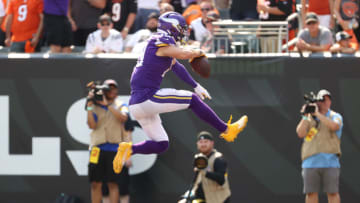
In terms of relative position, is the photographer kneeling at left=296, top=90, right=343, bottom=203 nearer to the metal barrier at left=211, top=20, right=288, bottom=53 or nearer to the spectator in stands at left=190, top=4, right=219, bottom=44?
the metal barrier at left=211, top=20, right=288, bottom=53

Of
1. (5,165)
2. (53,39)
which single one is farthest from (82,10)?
(5,165)

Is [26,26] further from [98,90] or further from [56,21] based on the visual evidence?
[98,90]

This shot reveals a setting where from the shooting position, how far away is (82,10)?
38.0 ft

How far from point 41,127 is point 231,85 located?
2927mm

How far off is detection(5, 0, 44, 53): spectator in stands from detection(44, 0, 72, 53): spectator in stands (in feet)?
1.02

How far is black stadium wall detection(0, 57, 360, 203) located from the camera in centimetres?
1074

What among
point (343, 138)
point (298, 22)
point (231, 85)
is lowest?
point (343, 138)

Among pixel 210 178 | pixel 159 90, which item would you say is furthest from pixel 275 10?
pixel 159 90

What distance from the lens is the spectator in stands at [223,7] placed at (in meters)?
12.2

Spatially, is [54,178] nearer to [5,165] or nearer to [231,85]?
[5,165]

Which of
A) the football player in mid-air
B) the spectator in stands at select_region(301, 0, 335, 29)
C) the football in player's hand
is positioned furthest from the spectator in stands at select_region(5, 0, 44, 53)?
the football in player's hand

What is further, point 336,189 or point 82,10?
point 82,10

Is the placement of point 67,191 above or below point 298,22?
below

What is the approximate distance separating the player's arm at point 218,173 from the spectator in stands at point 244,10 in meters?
2.93
